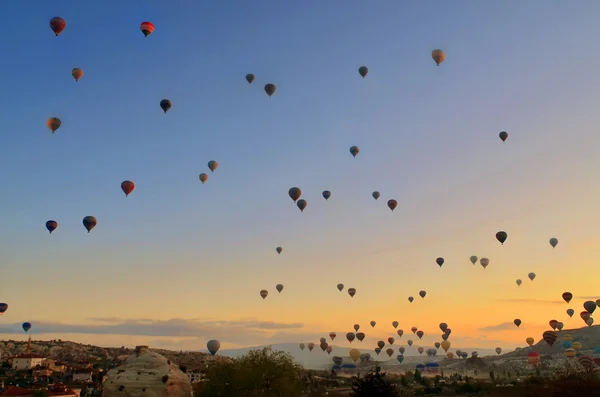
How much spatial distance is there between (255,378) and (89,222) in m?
26.4

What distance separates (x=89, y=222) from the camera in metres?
58.4

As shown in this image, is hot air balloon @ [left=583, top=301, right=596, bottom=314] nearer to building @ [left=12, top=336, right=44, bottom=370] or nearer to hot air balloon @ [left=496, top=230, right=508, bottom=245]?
hot air balloon @ [left=496, top=230, right=508, bottom=245]

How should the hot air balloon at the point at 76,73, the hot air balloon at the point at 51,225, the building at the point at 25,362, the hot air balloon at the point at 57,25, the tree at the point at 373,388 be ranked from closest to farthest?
1. the tree at the point at 373,388
2. the hot air balloon at the point at 57,25
3. the hot air balloon at the point at 76,73
4. the hot air balloon at the point at 51,225
5. the building at the point at 25,362

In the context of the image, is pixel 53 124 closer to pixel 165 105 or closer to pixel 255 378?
pixel 165 105

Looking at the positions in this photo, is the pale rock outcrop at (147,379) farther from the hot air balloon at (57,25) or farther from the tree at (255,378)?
the hot air balloon at (57,25)

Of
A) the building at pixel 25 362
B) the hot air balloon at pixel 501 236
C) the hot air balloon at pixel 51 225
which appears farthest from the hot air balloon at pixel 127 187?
the building at pixel 25 362

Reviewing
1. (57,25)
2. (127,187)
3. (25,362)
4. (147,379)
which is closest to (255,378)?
(147,379)

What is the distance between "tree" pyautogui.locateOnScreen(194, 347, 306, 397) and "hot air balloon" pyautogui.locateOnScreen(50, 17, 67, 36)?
113 feet

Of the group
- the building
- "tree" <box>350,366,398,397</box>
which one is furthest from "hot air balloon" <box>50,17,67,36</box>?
the building

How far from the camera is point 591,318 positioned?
349ft

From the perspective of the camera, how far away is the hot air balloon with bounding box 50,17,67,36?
5081 centimetres

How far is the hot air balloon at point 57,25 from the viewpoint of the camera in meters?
50.8

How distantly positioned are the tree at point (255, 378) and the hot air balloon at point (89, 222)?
21410 millimetres

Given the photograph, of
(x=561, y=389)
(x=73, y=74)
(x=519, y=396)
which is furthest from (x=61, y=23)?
(x=519, y=396)
